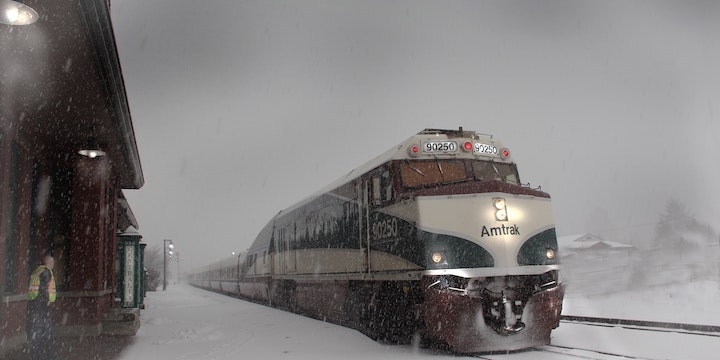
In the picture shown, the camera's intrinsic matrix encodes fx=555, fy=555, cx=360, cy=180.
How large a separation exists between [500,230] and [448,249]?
850mm

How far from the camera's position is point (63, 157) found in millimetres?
12461

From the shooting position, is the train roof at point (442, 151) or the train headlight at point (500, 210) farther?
the train roof at point (442, 151)

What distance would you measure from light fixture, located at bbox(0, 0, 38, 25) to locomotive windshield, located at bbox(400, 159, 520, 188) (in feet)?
19.0

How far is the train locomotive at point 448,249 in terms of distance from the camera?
26.2 feet

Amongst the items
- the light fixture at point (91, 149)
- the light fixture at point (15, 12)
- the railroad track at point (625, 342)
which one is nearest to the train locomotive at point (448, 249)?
the railroad track at point (625, 342)

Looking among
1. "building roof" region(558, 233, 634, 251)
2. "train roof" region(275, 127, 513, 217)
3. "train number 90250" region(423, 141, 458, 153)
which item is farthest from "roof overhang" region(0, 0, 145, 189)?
"building roof" region(558, 233, 634, 251)

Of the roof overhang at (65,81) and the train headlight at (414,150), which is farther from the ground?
the roof overhang at (65,81)

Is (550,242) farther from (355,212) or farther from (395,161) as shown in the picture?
(355,212)

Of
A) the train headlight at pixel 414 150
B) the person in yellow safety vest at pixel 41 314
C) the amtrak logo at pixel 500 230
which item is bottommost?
the person in yellow safety vest at pixel 41 314

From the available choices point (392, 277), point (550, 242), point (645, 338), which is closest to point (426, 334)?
point (392, 277)

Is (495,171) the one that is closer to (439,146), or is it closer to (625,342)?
(439,146)

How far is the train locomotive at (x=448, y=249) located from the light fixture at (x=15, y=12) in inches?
214

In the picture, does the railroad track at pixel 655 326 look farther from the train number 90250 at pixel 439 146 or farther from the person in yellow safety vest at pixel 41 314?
the person in yellow safety vest at pixel 41 314

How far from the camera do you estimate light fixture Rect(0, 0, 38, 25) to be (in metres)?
4.59
